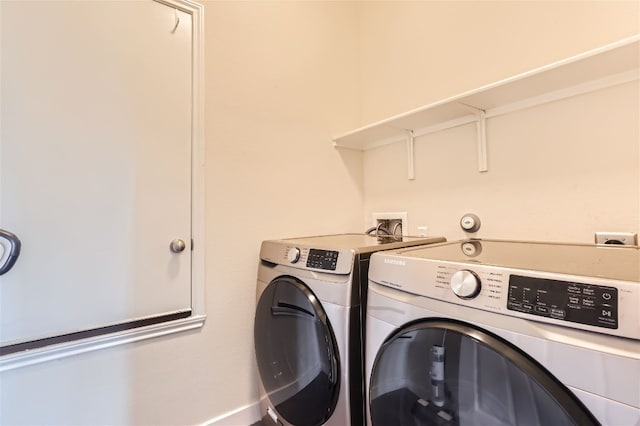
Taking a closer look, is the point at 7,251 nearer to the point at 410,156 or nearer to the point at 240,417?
the point at 240,417

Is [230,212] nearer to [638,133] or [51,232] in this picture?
[51,232]

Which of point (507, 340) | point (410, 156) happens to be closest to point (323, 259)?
point (507, 340)

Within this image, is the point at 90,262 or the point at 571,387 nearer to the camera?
the point at 571,387

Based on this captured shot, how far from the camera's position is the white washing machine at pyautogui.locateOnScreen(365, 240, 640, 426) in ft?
1.65

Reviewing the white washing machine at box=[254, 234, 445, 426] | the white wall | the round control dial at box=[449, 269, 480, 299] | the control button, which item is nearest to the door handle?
the white wall

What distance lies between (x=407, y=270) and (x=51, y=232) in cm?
118

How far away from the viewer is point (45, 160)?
3.32 ft

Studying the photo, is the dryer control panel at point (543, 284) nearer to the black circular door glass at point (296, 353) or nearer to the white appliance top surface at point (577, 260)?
the white appliance top surface at point (577, 260)

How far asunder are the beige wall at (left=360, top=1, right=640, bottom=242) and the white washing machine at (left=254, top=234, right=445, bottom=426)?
0.39 meters

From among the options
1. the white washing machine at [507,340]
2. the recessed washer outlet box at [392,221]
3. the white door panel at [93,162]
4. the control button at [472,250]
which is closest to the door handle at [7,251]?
the white door panel at [93,162]

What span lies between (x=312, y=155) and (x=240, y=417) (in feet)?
4.62

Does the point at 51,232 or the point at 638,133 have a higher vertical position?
the point at 638,133

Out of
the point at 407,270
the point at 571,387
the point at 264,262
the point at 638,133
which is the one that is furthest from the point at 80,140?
the point at 638,133

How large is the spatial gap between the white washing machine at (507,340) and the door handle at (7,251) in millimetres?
1130
